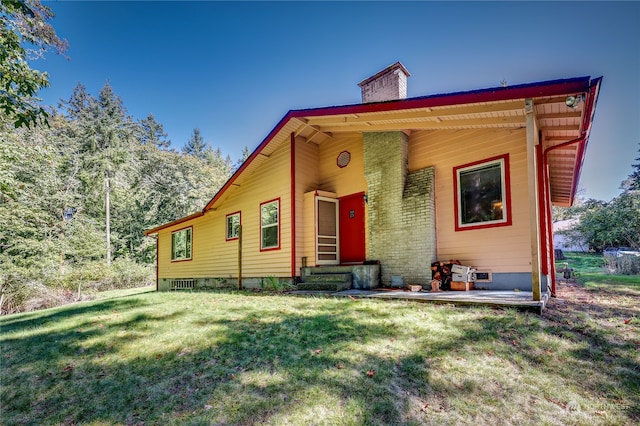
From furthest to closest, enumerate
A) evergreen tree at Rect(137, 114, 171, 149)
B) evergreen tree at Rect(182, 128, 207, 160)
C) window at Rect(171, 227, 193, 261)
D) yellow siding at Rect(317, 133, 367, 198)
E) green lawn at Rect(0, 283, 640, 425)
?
evergreen tree at Rect(182, 128, 207, 160) → evergreen tree at Rect(137, 114, 171, 149) → window at Rect(171, 227, 193, 261) → yellow siding at Rect(317, 133, 367, 198) → green lawn at Rect(0, 283, 640, 425)

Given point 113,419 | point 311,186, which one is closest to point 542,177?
point 311,186

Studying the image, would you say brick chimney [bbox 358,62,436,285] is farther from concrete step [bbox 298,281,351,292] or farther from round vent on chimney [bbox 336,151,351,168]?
concrete step [bbox 298,281,351,292]

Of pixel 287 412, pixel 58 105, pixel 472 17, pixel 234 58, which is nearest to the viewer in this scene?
pixel 287 412

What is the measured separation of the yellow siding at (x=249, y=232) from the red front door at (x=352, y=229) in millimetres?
1635

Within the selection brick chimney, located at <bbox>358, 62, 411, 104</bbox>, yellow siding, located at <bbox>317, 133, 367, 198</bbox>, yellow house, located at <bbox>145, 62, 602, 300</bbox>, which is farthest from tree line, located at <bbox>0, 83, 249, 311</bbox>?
brick chimney, located at <bbox>358, 62, 411, 104</bbox>

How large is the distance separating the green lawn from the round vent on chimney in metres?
5.66

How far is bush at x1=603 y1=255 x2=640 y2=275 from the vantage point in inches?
577

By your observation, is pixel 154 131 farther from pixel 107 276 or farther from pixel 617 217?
pixel 617 217

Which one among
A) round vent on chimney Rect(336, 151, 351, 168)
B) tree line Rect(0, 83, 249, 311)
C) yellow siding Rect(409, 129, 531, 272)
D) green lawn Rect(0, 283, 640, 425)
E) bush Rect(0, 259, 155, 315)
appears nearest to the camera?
green lawn Rect(0, 283, 640, 425)

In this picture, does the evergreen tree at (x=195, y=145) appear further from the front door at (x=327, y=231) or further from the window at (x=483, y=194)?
the window at (x=483, y=194)

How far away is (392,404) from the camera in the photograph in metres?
2.59

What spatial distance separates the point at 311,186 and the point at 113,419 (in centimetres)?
815

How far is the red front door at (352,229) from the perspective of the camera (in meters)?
9.36

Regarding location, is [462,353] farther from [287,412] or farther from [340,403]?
[287,412]
